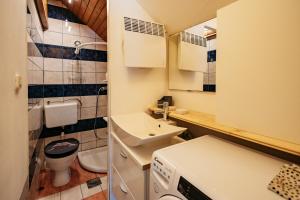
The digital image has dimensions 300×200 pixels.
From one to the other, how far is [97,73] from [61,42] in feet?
2.26

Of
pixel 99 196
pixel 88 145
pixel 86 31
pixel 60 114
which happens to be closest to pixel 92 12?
pixel 86 31

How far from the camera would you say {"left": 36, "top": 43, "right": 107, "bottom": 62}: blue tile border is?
2260mm

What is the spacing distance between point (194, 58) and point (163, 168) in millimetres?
1104

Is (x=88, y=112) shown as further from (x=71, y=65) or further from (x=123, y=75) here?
(x=123, y=75)

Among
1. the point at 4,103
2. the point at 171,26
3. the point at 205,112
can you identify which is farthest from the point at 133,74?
the point at 4,103

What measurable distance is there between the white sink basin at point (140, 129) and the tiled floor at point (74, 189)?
1.01 metres

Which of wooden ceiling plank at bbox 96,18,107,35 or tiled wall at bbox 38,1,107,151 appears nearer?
wooden ceiling plank at bbox 96,18,107,35

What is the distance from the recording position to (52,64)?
2.30 metres

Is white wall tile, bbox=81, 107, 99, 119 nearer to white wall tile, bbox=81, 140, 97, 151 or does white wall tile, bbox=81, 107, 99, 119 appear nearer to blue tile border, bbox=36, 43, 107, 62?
white wall tile, bbox=81, 140, 97, 151

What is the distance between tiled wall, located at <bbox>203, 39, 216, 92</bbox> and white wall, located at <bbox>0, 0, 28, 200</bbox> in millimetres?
1320

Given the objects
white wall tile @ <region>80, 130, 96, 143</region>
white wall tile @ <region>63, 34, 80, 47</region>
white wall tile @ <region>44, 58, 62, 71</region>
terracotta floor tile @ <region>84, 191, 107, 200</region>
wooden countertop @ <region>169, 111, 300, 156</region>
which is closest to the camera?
wooden countertop @ <region>169, 111, 300, 156</region>

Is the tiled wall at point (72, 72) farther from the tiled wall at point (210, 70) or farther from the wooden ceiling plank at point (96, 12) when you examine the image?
the tiled wall at point (210, 70)

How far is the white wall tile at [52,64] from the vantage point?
88.7 inches

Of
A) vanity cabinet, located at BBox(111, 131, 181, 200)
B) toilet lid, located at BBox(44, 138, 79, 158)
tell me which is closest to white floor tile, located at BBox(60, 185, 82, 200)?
toilet lid, located at BBox(44, 138, 79, 158)
